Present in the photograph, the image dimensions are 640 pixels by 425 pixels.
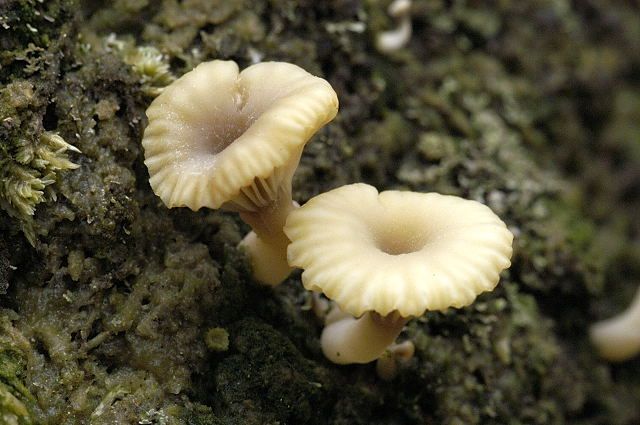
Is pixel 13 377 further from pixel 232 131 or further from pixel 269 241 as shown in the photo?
pixel 232 131

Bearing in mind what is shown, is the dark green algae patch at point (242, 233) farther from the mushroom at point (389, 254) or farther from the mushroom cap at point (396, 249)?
the mushroom cap at point (396, 249)

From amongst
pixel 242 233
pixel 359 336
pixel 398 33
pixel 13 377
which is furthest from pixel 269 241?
pixel 398 33

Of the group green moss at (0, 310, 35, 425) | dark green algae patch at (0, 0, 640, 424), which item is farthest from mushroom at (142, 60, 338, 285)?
green moss at (0, 310, 35, 425)

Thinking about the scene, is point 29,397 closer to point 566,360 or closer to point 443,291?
point 443,291

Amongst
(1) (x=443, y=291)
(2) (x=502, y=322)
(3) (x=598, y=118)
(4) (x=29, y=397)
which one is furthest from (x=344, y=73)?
(3) (x=598, y=118)

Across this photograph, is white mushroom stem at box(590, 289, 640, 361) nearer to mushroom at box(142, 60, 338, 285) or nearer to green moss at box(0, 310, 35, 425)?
mushroom at box(142, 60, 338, 285)

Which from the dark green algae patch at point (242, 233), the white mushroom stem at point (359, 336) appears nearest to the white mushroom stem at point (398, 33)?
the dark green algae patch at point (242, 233)
